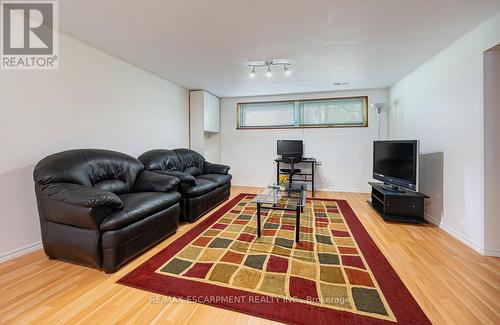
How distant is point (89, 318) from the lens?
135 cm

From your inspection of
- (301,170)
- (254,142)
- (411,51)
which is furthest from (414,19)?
(254,142)

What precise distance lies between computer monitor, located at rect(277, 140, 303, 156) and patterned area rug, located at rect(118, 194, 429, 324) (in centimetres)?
260

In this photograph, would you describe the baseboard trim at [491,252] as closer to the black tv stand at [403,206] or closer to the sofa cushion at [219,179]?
the black tv stand at [403,206]

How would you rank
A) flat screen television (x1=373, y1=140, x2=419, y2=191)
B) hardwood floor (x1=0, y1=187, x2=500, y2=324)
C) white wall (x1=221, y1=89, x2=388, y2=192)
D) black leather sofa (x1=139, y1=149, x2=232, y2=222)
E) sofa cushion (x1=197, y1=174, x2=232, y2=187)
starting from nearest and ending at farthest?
1. hardwood floor (x1=0, y1=187, x2=500, y2=324)
2. flat screen television (x1=373, y1=140, x2=419, y2=191)
3. black leather sofa (x1=139, y1=149, x2=232, y2=222)
4. sofa cushion (x1=197, y1=174, x2=232, y2=187)
5. white wall (x1=221, y1=89, x2=388, y2=192)

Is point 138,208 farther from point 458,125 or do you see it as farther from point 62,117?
point 458,125

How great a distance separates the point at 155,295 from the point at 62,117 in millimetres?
2249

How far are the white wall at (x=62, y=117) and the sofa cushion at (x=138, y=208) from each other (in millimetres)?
983

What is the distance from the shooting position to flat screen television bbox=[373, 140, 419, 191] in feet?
9.57

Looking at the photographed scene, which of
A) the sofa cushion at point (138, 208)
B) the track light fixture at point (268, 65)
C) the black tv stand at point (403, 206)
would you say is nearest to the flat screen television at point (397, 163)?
the black tv stand at point (403, 206)

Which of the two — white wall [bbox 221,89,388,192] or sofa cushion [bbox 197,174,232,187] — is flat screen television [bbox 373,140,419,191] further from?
sofa cushion [bbox 197,174,232,187]

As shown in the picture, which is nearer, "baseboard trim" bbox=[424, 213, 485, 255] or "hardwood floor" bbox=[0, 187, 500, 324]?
"hardwood floor" bbox=[0, 187, 500, 324]

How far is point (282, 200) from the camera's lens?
2814 mm

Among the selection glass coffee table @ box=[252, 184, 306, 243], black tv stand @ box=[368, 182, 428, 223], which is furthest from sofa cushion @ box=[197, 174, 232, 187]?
black tv stand @ box=[368, 182, 428, 223]

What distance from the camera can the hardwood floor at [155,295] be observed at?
1.36 m
